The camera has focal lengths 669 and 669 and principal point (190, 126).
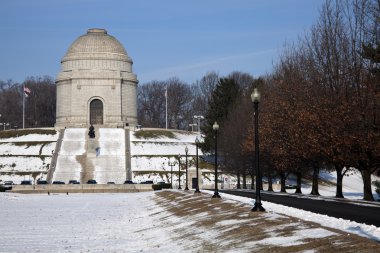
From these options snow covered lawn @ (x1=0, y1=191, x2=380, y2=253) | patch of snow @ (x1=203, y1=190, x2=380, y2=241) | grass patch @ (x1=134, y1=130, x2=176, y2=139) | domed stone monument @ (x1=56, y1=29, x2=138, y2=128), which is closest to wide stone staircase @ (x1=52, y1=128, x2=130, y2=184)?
grass patch @ (x1=134, y1=130, x2=176, y2=139)

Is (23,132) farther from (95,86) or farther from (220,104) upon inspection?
(220,104)

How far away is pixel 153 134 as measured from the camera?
109 m

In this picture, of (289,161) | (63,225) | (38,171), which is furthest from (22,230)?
(38,171)

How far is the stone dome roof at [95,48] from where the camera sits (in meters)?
123

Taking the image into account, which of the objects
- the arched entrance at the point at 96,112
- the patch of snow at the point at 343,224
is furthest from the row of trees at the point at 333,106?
the arched entrance at the point at 96,112

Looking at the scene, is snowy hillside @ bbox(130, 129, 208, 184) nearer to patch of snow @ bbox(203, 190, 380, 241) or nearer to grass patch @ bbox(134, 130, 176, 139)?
grass patch @ bbox(134, 130, 176, 139)

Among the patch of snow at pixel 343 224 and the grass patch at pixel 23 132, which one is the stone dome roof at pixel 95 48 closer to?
the grass patch at pixel 23 132

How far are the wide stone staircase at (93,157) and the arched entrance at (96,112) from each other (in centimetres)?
832

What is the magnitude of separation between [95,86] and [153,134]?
18.0m

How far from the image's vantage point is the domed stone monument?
11969cm

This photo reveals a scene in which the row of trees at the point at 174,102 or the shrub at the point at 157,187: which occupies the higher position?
the row of trees at the point at 174,102

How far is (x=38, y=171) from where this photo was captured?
8775cm

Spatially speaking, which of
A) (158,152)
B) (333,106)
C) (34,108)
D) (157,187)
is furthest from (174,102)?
(333,106)

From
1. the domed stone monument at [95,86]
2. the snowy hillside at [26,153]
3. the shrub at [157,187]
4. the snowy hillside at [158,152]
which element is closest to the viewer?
the shrub at [157,187]
